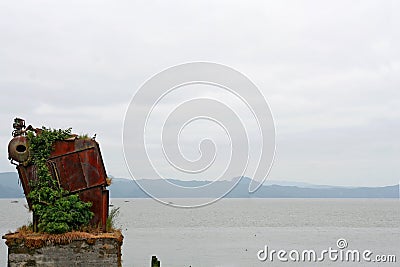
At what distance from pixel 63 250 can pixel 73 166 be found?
2571mm

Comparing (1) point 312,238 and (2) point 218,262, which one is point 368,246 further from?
(2) point 218,262

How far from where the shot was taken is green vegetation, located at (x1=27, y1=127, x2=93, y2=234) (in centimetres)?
1695

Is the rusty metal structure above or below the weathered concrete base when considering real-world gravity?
above

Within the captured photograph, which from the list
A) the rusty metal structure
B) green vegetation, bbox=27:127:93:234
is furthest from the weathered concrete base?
the rusty metal structure

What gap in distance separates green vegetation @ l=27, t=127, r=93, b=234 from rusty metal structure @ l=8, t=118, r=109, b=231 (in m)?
0.15

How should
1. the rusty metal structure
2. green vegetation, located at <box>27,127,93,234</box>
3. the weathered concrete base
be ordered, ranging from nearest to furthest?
the weathered concrete base → green vegetation, located at <box>27,127,93,234</box> → the rusty metal structure

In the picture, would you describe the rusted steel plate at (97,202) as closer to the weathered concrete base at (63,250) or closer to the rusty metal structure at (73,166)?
the rusty metal structure at (73,166)

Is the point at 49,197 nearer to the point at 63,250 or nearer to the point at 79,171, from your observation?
the point at 79,171

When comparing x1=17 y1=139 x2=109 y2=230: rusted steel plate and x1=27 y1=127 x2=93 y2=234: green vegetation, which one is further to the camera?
x1=17 y1=139 x2=109 y2=230: rusted steel plate

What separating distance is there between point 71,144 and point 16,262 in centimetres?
378

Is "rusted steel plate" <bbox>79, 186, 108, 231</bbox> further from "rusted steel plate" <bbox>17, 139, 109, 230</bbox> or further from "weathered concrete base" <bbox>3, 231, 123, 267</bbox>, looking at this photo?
"weathered concrete base" <bbox>3, 231, 123, 267</bbox>

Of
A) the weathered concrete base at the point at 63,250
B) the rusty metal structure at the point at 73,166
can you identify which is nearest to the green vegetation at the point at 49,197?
the rusty metal structure at the point at 73,166

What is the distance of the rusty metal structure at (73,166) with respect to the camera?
17.3m

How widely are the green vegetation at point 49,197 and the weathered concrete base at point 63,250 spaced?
508 millimetres
